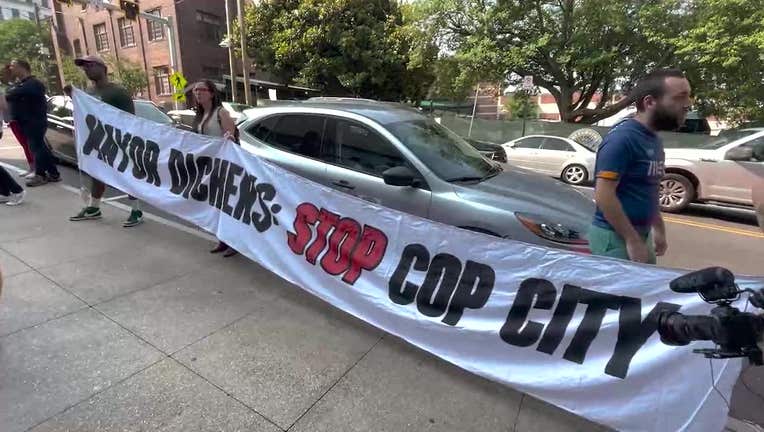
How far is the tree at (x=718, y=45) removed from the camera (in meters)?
11.0

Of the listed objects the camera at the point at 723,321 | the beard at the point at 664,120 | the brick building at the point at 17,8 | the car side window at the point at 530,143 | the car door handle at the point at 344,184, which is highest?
the brick building at the point at 17,8

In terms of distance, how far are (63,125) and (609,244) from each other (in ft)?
28.0

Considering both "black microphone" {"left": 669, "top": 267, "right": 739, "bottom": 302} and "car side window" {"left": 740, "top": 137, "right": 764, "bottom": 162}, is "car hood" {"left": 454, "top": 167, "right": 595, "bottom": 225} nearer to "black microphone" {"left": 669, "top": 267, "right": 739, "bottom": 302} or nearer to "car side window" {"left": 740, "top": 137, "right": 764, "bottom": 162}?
"black microphone" {"left": 669, "top": 267, "right": 739, "bottom": 302}

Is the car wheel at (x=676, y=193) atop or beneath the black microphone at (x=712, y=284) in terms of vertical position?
beneath

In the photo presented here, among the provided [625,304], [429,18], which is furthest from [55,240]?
[429,18]

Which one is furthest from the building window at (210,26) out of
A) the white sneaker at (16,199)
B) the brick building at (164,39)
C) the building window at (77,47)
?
the white sneaker at (16,199)

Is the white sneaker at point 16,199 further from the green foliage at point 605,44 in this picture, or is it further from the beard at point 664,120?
the green foliage at point 605,44

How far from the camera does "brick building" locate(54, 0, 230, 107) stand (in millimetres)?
27536

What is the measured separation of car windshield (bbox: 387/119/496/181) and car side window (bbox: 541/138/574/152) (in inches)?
299

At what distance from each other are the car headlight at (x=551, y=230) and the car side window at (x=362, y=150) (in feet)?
3.56

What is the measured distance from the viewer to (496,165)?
13.9 ft

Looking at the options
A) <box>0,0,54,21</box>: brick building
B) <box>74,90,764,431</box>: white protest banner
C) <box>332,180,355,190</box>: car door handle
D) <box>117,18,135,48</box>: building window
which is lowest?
<box>74,90,764,431</box>: white protest banner

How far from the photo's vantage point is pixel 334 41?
65.6ft

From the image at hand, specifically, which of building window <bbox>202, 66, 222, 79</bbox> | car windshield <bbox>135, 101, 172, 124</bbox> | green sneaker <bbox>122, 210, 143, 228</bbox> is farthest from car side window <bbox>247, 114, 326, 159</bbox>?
building window <bbox>202, 66, 222, 79</bbox>
